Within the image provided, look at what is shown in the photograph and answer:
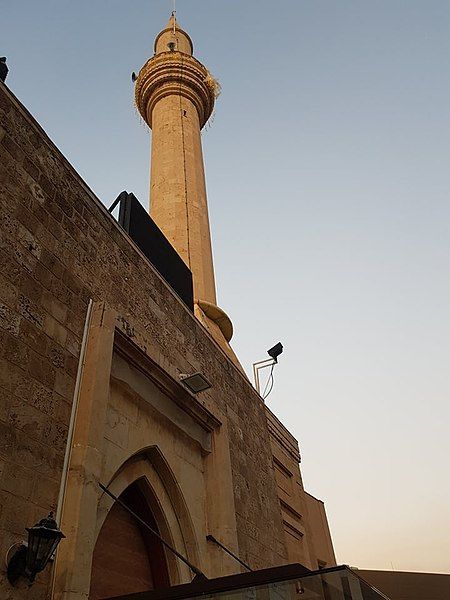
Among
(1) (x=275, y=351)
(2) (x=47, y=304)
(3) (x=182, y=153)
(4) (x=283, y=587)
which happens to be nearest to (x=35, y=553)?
(4) (x=283, y=587)

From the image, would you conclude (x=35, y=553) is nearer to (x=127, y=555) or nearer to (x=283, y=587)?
(x=283, y=587)

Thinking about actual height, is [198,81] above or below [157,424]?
above

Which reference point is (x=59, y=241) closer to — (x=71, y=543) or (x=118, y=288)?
(x=118, y=288)

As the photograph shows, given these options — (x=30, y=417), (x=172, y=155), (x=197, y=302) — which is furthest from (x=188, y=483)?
(x=172, y=155)

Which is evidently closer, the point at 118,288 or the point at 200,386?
the point at 118,288

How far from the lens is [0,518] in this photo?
3.34 meters

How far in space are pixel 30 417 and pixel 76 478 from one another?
1.91ft

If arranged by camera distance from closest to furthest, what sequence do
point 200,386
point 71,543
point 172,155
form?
point 71,543
point 200,386
point 172,155

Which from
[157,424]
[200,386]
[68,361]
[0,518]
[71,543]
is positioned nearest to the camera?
[0,518]

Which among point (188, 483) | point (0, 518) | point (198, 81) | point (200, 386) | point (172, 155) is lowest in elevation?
point (0, 518)

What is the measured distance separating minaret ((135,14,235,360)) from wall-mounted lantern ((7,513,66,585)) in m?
7.00

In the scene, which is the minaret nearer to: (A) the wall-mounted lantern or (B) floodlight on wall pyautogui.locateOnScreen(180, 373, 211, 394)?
(B) floodlight on wall pyautogui.locateOnScreen(180, 373, 211, 394)

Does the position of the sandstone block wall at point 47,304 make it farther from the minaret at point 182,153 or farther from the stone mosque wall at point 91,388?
the minaret at point 182,153

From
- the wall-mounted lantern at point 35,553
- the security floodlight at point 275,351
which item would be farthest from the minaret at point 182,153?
the wall-mounted lantern at point 35,553
